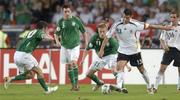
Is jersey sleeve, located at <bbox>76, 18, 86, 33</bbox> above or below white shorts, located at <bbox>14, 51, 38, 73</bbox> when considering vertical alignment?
above

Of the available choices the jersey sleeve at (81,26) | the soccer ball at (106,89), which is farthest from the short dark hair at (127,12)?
the jersey sleeve at (81,26)

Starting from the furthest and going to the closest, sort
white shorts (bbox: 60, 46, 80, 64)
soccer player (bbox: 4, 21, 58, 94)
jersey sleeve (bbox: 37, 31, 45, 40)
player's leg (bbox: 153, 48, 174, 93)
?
white shorts (bbox: 60, 46, 80, 64) < player's leg (bbox: 153, 48, 174, 93) < soccer player (bbox: 4, 21, 58, 94) < jersey sleeve (bbox: 37, 31, 45, 40)

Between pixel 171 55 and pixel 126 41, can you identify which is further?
pixel 171 55

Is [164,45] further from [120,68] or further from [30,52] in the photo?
[30,52]

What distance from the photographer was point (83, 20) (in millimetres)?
34125

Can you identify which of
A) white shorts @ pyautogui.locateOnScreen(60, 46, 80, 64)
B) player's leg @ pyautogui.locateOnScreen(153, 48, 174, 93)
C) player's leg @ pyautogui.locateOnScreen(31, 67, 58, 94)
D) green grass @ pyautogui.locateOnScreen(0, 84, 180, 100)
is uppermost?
white shorts @ pyautogui.locateOnScreen(60, 46, 80, 64)

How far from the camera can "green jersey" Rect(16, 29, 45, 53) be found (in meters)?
23.2

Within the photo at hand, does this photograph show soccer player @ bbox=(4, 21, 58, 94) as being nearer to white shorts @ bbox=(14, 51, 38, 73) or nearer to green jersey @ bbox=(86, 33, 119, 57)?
white shorts @ bbox=(14, 51, 38, 73)

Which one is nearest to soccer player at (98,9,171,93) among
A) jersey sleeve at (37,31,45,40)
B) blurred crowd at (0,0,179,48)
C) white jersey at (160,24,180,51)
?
white jersey at (160,24,180,51)

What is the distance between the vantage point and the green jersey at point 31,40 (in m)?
23.2

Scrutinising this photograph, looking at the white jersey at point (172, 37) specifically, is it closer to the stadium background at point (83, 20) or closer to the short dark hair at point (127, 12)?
the short dark hair at point (127, 12)

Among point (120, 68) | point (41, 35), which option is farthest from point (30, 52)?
point (120, 68)

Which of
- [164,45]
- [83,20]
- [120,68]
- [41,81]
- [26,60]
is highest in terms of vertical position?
[83,20]

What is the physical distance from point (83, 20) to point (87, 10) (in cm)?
58
